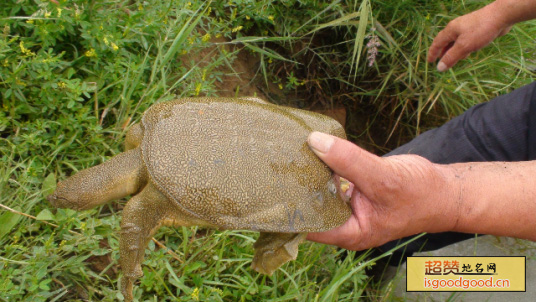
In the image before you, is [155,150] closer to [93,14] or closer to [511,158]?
[93,14]

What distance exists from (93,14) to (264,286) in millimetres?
1627

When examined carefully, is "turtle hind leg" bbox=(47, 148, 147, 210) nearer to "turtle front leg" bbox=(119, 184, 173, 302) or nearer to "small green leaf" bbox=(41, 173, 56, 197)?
"turtle front leg" bbox=(119, 184, 173, 302)

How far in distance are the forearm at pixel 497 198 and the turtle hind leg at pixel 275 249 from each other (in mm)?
636

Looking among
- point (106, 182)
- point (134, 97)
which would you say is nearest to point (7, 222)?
point (106, 182)

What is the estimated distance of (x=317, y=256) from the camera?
2.08m

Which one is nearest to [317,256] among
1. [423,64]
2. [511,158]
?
[511,158]

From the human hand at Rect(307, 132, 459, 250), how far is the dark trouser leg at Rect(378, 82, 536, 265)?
574mm

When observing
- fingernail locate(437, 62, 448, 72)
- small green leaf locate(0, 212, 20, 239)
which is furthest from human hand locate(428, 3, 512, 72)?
small green leaf locate(0, 212, 20, 239)

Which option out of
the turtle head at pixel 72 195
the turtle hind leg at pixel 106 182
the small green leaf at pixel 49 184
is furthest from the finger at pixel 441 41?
the small green leaf at pixel 49 184

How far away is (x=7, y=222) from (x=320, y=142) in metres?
1.41

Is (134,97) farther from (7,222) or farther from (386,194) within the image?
(386,194)

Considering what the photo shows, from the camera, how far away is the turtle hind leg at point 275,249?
5.01ft

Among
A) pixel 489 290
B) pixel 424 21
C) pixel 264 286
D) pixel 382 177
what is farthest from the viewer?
pixel 424 21

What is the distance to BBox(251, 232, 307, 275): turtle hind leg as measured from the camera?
1528mm
